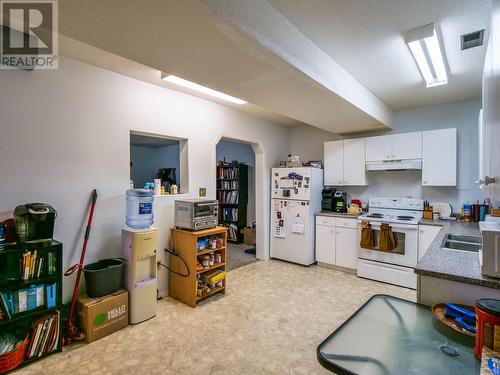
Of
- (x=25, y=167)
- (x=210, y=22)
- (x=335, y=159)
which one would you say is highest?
(x=210, y=22)

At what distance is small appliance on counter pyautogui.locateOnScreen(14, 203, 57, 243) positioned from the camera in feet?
6.57

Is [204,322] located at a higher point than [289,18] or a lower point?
lower

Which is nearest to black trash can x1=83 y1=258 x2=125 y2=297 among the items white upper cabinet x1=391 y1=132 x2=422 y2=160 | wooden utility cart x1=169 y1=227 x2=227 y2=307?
wooden utility cart x1=169 y1=227 x2=227 y2=307

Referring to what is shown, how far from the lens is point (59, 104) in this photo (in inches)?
94.6

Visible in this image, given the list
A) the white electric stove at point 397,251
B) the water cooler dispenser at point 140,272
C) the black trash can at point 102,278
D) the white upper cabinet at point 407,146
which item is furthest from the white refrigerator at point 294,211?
the black trash can at point 102,278

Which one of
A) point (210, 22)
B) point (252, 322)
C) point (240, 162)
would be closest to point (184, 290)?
point (252, 322)

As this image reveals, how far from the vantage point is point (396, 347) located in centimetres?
101

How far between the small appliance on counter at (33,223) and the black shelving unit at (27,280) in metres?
0.06

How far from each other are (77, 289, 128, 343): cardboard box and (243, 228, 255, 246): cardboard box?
3.43 m

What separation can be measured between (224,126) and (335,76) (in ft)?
6.20

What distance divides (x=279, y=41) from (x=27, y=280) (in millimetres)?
2588

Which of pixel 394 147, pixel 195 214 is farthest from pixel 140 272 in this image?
pixel 394 147

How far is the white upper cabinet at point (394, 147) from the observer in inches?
147

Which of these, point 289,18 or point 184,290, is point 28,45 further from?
point 184,290
